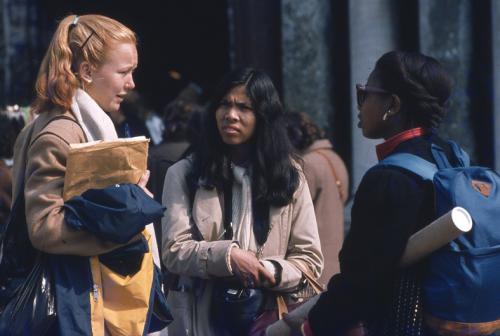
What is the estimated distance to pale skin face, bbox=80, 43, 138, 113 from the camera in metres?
3.84

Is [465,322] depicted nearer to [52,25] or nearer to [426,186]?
[426,186]

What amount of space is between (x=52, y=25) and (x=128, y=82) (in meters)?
7.07

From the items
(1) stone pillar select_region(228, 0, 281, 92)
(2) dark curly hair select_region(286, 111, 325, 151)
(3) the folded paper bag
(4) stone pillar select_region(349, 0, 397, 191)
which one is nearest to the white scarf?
(3) the folded paper bag

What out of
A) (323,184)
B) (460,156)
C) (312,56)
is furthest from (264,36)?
(460,156)

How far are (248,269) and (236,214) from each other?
29 centimetres

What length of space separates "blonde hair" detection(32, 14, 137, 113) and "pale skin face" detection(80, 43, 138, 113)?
2cm

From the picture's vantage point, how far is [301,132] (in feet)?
20.8

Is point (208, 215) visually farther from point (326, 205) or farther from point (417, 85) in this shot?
point (326, 205)

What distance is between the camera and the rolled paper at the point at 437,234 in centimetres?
301

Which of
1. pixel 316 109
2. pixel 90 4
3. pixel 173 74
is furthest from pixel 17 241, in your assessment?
pixel 173 74


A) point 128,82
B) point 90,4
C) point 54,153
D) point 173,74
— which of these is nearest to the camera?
point 54,153

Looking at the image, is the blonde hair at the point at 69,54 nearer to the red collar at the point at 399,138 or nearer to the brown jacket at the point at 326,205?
the red collar at the point at 399,138

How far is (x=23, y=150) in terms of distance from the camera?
3781 millimetres

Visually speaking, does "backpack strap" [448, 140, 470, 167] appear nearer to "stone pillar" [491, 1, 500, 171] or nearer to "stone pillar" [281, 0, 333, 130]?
"stone pillar" [491, 1, 500, 171]
